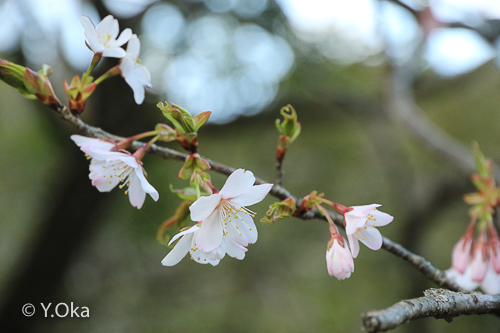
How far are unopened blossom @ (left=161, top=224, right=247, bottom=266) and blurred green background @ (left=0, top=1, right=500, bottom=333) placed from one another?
6.05 ft

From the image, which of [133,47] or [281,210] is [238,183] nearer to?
[281,210]

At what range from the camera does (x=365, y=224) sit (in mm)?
595

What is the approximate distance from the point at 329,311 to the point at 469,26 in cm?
274

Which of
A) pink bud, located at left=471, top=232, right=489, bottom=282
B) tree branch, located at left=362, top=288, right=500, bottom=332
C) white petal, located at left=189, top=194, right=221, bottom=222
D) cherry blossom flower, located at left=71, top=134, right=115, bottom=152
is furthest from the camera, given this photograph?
pink bud, located at left=471, top=232, right=489, bottom=282

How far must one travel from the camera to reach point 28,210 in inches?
131

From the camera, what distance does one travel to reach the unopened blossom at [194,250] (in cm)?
56

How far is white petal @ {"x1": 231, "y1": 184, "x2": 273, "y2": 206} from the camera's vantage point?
0.53 metres

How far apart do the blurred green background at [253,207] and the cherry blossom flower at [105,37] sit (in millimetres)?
1585

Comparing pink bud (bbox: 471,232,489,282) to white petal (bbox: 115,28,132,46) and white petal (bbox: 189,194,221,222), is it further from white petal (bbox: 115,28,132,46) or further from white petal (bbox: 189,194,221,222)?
white petal (bbox: 115,28,132,46)

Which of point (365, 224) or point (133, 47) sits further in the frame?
point (133, 47)

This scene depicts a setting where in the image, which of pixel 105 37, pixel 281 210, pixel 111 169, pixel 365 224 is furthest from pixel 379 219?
pixel 105 37

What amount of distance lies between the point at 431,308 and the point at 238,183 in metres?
0.32

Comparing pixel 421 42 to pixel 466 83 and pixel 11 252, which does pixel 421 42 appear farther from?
pixel 11 252

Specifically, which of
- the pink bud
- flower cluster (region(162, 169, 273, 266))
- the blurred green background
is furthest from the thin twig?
the blurred green background
